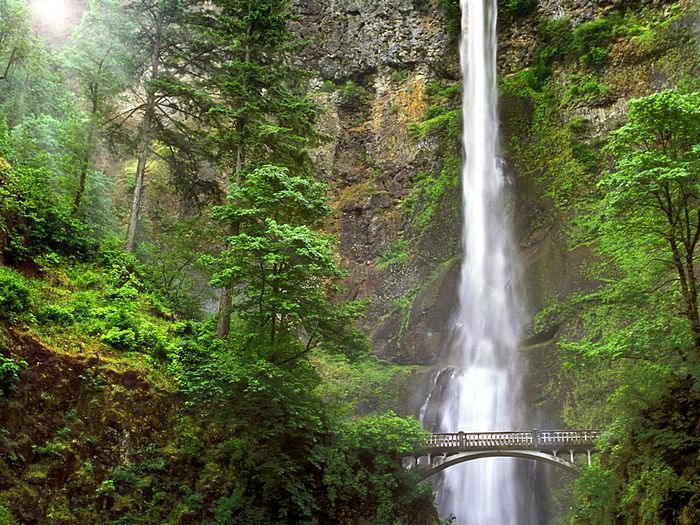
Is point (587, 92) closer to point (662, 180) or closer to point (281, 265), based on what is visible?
point (662, 180)

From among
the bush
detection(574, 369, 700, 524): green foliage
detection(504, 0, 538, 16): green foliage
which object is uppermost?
detection(504, 0, 538, 16): green foliage

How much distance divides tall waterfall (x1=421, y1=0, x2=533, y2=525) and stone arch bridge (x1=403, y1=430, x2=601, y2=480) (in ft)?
13.5

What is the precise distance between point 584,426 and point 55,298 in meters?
20.9

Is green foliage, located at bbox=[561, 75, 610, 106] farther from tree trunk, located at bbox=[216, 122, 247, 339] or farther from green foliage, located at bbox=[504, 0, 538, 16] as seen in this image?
tree trunk, located at bbox=[216, 122, 247, 339]

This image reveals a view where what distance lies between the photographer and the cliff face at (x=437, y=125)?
32656mm

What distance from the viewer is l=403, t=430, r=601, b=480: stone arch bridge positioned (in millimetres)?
21938

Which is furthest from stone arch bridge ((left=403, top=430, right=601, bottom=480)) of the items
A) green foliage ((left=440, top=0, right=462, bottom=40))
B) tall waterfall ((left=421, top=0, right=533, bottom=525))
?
green foliage ((left=440, top=0, right=462, bottom=40))

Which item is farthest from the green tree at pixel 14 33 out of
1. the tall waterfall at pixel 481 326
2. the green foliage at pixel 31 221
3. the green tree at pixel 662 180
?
the tall waterfall at pixel 481 326

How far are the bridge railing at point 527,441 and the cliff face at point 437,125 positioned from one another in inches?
238

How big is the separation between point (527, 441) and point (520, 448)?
1.27 feet

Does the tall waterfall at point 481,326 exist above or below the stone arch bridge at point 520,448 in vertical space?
above

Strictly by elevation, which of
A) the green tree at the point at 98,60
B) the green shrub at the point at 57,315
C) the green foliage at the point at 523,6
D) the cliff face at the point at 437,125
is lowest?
the green shrub at the point at 57,315

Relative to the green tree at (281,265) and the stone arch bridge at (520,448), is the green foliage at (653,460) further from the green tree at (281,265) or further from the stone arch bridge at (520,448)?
the stone arch bridge at (520,448)

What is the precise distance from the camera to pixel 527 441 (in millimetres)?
22297
